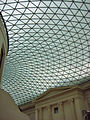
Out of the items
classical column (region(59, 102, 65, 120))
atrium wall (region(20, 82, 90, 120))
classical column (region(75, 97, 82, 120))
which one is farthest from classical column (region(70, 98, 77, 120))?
classical column (region(59, 102, 65, 120))

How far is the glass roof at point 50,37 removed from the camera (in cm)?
2761

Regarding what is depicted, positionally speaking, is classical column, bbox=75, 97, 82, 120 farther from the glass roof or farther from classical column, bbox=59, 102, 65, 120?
the glass roof

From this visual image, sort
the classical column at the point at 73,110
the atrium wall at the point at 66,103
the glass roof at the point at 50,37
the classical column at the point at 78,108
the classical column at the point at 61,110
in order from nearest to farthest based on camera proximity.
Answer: the glass roof at the point at 50,37
the classical column at the point at 78,108
the classical column at the point at 73,110
the atrium wall at the point at 66,103
the classical column at the point at 61,110

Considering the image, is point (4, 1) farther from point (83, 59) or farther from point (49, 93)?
point (49, 93)

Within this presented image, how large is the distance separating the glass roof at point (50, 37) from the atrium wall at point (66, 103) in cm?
562

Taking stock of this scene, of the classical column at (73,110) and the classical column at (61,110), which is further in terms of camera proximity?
the classical column at (61,110)

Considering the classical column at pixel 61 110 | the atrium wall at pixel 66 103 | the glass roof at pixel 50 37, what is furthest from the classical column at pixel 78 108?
the glass roof at pixel 50 37

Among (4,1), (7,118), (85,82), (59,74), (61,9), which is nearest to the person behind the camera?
(7,118)

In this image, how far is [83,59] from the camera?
41125 mm

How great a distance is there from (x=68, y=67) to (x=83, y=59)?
6196 millimetres

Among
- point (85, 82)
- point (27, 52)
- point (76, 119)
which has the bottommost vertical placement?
point (76, 119)

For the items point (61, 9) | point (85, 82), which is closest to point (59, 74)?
point (85, 82)

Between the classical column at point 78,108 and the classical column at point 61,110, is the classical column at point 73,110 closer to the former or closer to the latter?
the classical column at point 78,108

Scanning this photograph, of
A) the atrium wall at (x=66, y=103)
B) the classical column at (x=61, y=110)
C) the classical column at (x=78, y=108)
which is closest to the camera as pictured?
the classical column at (x=78, y=108)
